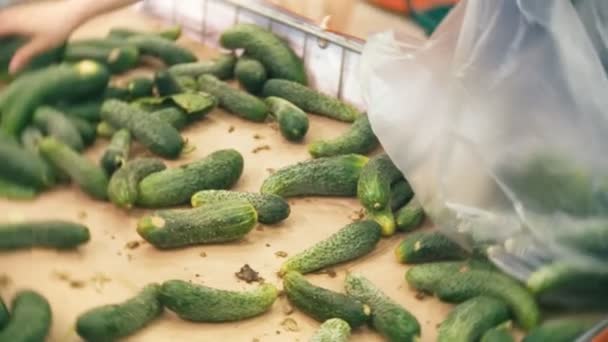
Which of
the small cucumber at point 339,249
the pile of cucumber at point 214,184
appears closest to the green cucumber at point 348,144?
the pile of cucumber at point 214,184

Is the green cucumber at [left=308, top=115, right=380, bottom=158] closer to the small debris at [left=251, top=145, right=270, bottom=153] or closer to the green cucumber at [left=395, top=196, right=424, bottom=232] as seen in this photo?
the small debris at [left=251, top=145, right=270, bottom=153]

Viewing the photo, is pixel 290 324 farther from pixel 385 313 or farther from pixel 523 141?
pixel 523 141

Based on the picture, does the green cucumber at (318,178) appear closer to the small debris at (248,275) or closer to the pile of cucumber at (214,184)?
the pile of cucumber at (214,184)

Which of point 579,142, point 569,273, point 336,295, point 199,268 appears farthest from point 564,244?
point 199,268

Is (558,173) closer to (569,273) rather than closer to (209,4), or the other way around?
(569,273)

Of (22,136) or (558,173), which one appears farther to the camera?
(22,136)

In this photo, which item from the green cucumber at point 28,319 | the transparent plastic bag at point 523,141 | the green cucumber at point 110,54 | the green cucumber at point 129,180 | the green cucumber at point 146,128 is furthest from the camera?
the green cucumber at point 110,54
